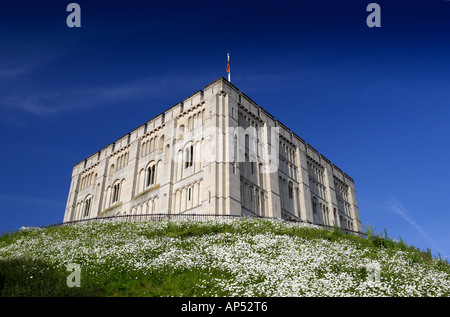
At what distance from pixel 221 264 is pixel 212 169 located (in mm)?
21691

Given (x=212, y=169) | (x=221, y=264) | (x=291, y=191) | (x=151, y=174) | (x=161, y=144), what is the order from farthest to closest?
1. (x=291, y=191)
2. (x=161, y=144)
3. (x=151, y=174)
4. (x=212, y=169)
5. (x=221, y=264)

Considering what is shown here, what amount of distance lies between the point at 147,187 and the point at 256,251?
29197mm

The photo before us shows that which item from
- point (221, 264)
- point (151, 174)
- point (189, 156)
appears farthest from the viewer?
point (151, 174)

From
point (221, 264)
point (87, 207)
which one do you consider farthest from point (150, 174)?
point (221, 264)

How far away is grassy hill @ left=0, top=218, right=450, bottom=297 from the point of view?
16.3 meters

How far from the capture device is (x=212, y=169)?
40.4 m

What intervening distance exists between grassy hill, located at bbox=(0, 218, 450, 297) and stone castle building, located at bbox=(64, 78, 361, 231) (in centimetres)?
1330

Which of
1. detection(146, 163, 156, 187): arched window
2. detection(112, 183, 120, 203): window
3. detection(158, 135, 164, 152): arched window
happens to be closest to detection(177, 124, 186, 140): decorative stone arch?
detection(158, 135, 164, 152): arched window

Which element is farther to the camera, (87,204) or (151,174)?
(87,204)

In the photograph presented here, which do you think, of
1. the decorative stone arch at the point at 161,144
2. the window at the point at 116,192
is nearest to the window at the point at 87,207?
the window at the point at 116,192

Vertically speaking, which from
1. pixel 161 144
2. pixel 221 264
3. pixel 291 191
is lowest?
pixel 221 264

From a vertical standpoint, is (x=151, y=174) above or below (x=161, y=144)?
below

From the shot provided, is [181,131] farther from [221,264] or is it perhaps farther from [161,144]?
[221,264]
